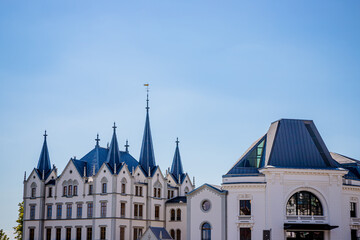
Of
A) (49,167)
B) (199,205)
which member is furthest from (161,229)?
(49,167)

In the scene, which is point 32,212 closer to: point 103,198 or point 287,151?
point 103,198

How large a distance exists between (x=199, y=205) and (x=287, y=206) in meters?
10.3

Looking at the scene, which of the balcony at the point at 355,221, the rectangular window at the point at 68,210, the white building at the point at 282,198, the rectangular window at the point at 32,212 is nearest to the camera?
A: the white building at the point at 282,198

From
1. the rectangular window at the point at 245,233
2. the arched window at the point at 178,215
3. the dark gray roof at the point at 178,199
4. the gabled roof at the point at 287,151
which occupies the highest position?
the gabled roof at the point at 287,151

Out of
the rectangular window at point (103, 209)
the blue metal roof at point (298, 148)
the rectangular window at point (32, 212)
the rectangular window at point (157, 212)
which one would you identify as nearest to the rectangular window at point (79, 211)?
the rectangular window at point (103, 209)

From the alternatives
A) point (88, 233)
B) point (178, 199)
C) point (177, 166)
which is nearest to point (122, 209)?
point (88, 233)

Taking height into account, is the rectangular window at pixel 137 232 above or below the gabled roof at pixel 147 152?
below

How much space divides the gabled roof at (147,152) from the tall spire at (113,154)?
495 cm

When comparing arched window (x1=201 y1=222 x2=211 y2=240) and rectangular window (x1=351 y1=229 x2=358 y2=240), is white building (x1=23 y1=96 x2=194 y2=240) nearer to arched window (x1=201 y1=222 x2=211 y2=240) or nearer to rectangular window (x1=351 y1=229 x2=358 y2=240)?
arched window (x1=201 y1=222 x2=211 y2=240)

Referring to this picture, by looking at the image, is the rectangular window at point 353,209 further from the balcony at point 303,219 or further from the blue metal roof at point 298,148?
the blue metal roof at point 298,148

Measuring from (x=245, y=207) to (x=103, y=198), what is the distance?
22.2m

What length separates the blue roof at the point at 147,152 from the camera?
87.0 metres

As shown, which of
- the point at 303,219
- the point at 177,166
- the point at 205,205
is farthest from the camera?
the point at 177,166

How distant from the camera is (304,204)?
66562 mm
